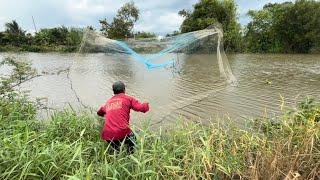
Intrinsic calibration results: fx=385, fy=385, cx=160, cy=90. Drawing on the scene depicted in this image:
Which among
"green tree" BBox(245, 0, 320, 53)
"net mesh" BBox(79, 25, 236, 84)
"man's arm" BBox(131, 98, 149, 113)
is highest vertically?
"net mesh" BBox(79, 25, 236, 84)

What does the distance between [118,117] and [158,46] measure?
418 cm

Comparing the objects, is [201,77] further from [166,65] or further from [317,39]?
[317,39]

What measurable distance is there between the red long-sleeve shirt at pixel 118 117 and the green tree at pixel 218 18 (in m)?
20.4

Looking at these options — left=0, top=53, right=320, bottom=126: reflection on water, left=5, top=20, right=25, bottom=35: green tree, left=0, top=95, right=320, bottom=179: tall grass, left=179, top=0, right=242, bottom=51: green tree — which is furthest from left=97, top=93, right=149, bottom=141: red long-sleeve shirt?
left=5, top=20, right=25, bottom=35: green tree

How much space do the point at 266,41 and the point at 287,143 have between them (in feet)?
141

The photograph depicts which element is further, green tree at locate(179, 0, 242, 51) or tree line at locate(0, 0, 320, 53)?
tree line at locate(0, 0, 320, 53)

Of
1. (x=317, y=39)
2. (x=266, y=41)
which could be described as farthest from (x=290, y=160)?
(x=266, y=41)

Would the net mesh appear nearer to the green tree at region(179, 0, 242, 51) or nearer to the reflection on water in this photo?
the reflection on water

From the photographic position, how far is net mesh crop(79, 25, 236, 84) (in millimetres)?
8570

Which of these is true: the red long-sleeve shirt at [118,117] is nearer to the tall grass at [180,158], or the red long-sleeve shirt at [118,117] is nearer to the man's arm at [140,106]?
the man's arm at [140,106]

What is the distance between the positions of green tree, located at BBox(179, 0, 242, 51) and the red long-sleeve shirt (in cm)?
2038

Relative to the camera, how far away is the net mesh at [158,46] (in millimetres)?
8570

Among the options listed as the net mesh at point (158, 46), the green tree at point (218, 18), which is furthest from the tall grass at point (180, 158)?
the green tree at point (218, 18)

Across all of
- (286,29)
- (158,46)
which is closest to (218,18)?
(286,29)
